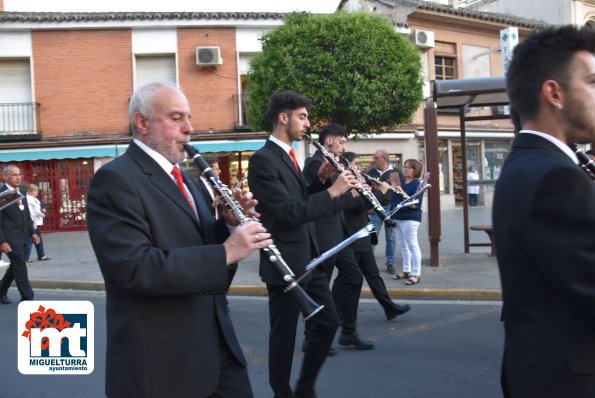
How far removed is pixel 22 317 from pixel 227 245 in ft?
12.8

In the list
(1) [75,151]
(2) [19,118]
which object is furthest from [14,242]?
(2) [19,118]

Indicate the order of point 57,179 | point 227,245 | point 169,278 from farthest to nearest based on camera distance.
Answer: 1. point 57,179
2. point 227,245
3. point 169,278

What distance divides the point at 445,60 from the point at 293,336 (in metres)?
21.0

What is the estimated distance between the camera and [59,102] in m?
19.3

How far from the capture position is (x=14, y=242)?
8.12 metres

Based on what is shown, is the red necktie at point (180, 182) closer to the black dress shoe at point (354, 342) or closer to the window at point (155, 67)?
the black dress shoe at point (354, 342)

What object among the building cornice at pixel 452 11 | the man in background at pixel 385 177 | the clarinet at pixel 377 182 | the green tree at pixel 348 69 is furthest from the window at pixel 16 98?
the clarinet at pixel 377 182

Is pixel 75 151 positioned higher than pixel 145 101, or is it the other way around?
pixel 75 151

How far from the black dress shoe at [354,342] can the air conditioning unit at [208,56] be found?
15374mm

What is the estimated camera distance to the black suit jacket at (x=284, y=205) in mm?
3672

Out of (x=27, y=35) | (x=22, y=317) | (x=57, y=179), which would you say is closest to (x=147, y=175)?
(x=22, y=317)

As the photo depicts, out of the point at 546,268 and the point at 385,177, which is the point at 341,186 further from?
the point at 385,177

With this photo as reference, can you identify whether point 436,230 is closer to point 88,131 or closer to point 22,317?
point 22,317

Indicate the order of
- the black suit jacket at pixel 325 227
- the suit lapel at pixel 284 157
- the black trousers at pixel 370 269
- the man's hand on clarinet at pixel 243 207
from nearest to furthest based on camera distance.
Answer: the man's hand on clarinet at pixel 243 207 → the suit lapel at pixel 284 157 → the black suit jacket at pixel 325 227 → the black trousers at pixel 370 269
